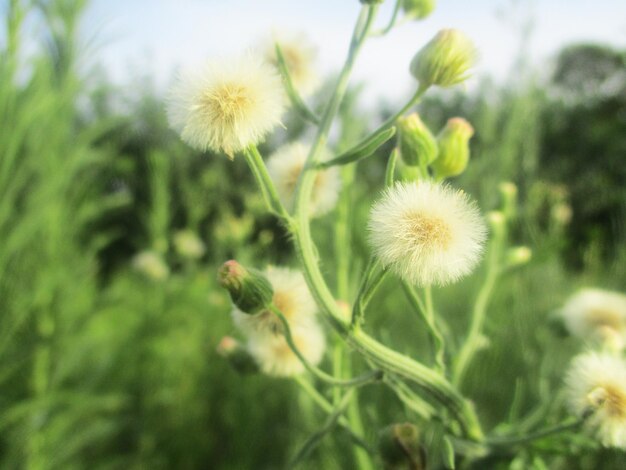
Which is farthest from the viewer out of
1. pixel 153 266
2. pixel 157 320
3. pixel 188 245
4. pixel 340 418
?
pixel 188 245

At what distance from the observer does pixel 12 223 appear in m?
1.15

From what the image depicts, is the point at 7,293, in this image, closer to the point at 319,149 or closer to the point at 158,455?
the point at 158,455

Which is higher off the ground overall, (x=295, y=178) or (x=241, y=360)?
(x=295, y=178)

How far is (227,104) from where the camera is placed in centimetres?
42

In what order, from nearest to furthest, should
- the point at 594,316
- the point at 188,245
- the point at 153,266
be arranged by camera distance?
the point at 594,316 < the point at 153,266 < the point at 188,245

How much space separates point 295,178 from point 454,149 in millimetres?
156

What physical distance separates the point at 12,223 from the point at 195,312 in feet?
4.21

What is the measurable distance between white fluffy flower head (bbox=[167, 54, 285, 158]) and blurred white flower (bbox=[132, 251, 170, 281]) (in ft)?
5.24

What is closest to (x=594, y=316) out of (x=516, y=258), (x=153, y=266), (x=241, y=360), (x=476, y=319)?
(x=516, y=258)

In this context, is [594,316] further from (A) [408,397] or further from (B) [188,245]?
(B) [188,245]

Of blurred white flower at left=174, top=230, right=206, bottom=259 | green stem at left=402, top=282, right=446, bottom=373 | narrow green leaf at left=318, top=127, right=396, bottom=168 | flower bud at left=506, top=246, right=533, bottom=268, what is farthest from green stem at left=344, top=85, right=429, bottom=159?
blurred white flower at left=174, top=230, right=206, bottom=259

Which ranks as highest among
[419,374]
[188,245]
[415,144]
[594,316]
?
[415,144]

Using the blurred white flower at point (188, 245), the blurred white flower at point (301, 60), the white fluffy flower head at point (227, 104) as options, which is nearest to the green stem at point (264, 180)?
the white fluffy flower head at point (227, 104)

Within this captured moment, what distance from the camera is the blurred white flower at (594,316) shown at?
688mm
